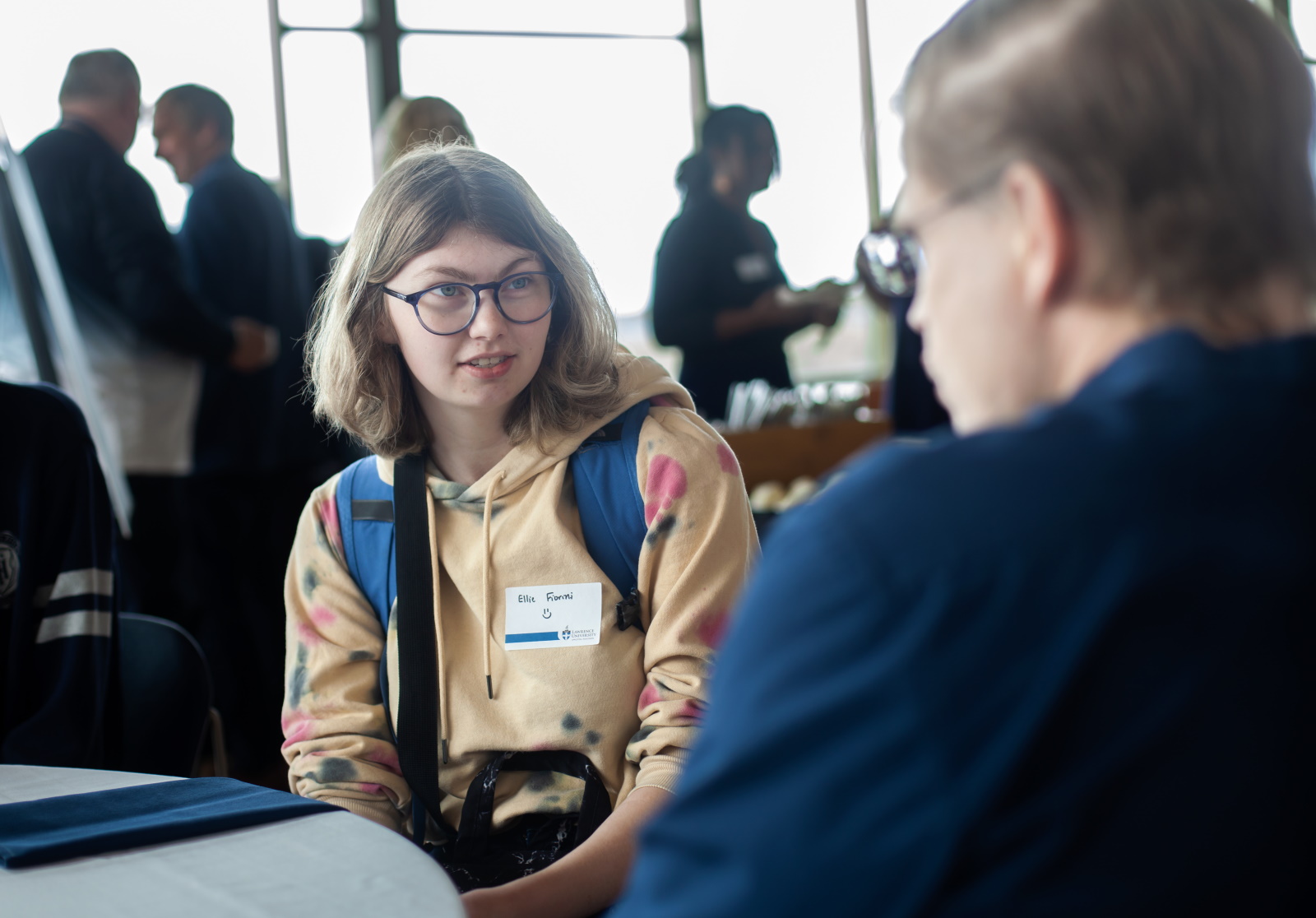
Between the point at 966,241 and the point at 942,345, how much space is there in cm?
5

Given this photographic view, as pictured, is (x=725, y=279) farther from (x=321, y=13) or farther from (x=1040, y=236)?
(x=1040, y=236)

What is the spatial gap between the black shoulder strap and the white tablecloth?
0.37 meters

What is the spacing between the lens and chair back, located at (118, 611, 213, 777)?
1564 millimetres

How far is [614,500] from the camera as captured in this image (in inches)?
55.1

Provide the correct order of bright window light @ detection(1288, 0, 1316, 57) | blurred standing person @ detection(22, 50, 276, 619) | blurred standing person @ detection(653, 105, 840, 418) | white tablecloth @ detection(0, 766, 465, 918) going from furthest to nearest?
bright window light @ detection(1288, 0, 1316, 57), blurred standing person @ detection(653, 105, 840, 418), blurred standing person @ detection(22, 50, 276, 619), white tablecloth @ detection(0, 766, 465, 918)

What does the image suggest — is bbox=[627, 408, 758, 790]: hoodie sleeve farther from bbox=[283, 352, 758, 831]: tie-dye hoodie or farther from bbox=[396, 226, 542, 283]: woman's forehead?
bbox=[396, 226, 542, 283]: woman's forehead

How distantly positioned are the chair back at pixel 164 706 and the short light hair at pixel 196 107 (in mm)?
2053

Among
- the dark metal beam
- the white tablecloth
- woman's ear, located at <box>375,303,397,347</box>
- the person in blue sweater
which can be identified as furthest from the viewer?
the dark metal beam

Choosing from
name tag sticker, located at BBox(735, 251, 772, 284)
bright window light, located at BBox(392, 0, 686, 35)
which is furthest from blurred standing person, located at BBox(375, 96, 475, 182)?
bright window light, located at BBox(392, 0, 686, 35)

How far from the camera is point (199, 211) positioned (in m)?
3.16

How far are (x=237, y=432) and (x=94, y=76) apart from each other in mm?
969

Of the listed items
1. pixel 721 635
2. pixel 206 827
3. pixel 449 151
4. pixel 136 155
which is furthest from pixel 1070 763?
pixel 136 155

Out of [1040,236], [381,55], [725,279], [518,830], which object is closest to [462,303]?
[518,830]

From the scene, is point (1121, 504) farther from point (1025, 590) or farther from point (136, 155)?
point (136, 155)
